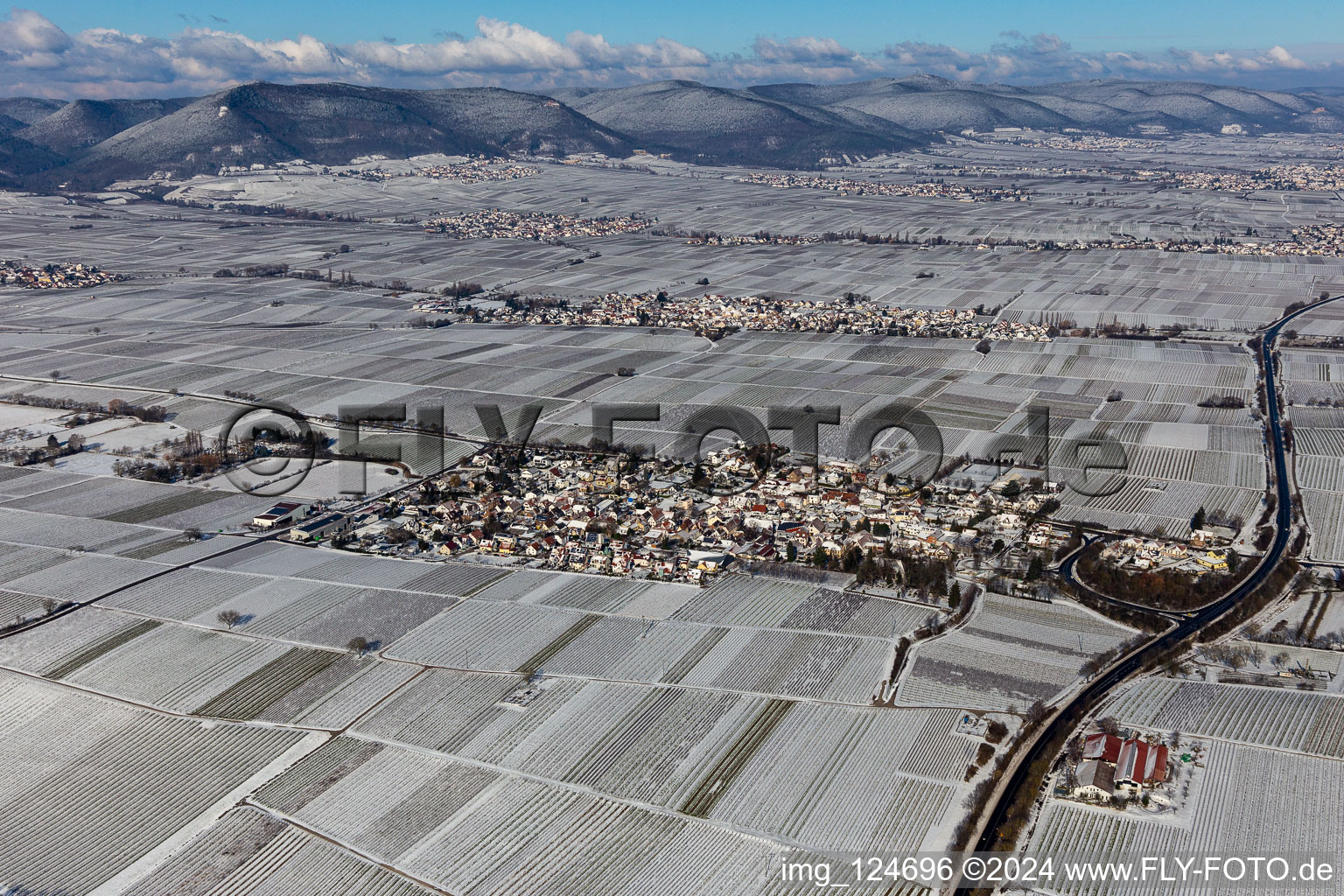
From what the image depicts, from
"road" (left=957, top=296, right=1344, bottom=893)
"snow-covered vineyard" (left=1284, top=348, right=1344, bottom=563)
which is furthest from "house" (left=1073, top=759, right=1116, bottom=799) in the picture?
"snow-covered vineyard" (left=1284, top=348, right=1344, bottom=563)

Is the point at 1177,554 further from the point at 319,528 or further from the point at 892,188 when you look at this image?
the point at 892,188

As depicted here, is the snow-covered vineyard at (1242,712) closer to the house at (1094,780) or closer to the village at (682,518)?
the house at (1094,780)

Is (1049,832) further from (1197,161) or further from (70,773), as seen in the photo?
(1197,161)

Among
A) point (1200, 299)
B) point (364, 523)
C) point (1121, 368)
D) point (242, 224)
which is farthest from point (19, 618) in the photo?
point (242, 224)

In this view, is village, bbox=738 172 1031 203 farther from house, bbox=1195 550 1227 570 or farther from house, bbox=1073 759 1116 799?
house, bbox=1073 759 1116 799

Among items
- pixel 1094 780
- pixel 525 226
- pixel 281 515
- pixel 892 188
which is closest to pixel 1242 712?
pixel 1094 780
